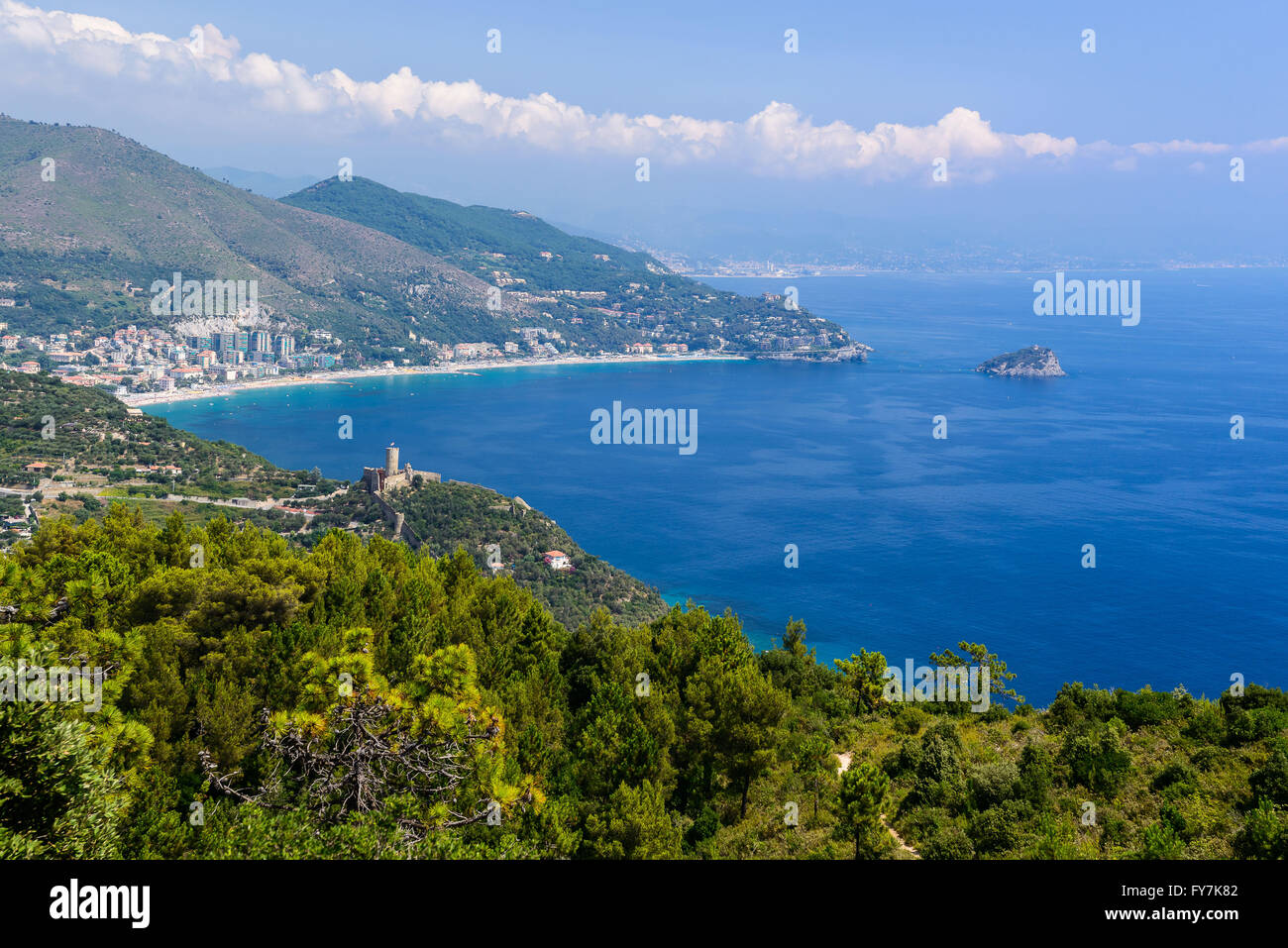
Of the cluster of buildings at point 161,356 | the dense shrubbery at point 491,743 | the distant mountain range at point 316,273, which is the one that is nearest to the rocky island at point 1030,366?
the distant mountain range at point 316,273

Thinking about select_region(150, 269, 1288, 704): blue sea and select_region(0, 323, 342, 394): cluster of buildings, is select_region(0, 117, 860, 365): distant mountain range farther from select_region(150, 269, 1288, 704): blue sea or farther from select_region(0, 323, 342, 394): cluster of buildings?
select_region(150, 269, 1288, 704): blue sea

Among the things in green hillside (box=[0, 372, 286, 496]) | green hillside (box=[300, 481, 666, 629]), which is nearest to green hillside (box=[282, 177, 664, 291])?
green hillside (box=[0, 372, 286, 496])

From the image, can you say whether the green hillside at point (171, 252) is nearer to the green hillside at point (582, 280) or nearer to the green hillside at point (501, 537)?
the green hillside at point (582, 280)

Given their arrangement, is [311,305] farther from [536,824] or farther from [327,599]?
[536,824]

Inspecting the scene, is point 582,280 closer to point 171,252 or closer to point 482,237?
point 482,237

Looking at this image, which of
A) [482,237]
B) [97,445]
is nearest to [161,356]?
[97,445]
